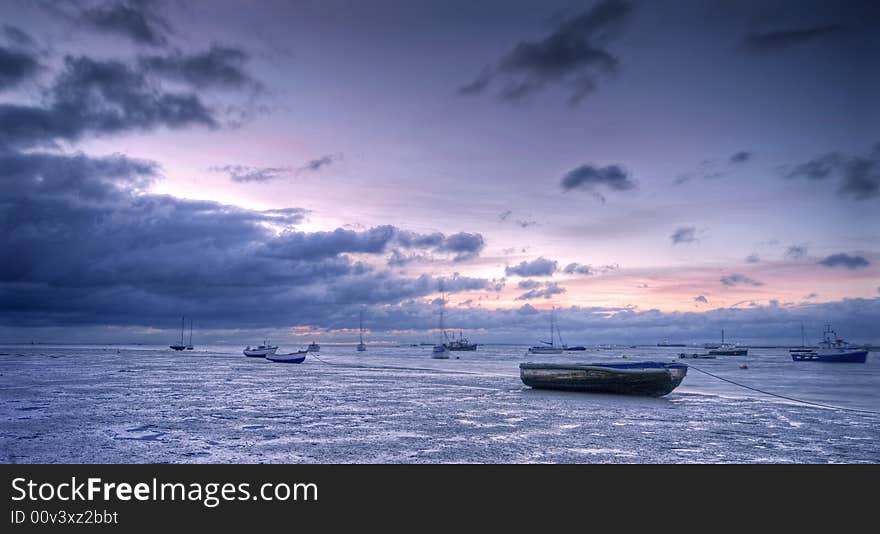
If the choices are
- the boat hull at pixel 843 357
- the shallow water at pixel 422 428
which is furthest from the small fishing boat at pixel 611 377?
the boat hull at pixel 843 357

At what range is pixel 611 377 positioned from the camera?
116 feet

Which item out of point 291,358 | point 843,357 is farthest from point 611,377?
point 843,357

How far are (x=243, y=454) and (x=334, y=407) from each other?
12.3m

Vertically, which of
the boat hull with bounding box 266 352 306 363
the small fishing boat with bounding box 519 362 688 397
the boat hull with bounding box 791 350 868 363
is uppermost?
the small fishing boat with bounding box 519 362 688 397

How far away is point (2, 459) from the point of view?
1478 cm

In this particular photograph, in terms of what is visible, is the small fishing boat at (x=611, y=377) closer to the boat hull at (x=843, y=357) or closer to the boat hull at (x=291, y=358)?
the boat hull at (x=291, y=358)

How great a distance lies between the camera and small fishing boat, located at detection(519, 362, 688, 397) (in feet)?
113

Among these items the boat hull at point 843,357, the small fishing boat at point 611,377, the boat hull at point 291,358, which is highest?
the small fishing boat at point 611,377

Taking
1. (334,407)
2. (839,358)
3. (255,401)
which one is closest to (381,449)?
(334,407)

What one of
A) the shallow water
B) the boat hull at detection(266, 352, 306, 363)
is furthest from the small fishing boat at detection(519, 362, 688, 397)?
the boat hull at detection(266, 352, 306, 363)

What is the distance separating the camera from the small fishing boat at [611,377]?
34562 millimetres

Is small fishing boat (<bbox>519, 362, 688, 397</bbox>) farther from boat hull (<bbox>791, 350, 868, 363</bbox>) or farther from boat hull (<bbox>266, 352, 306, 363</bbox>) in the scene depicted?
boat hull (<bbox>791, 350, 868, 363</bbox>)
